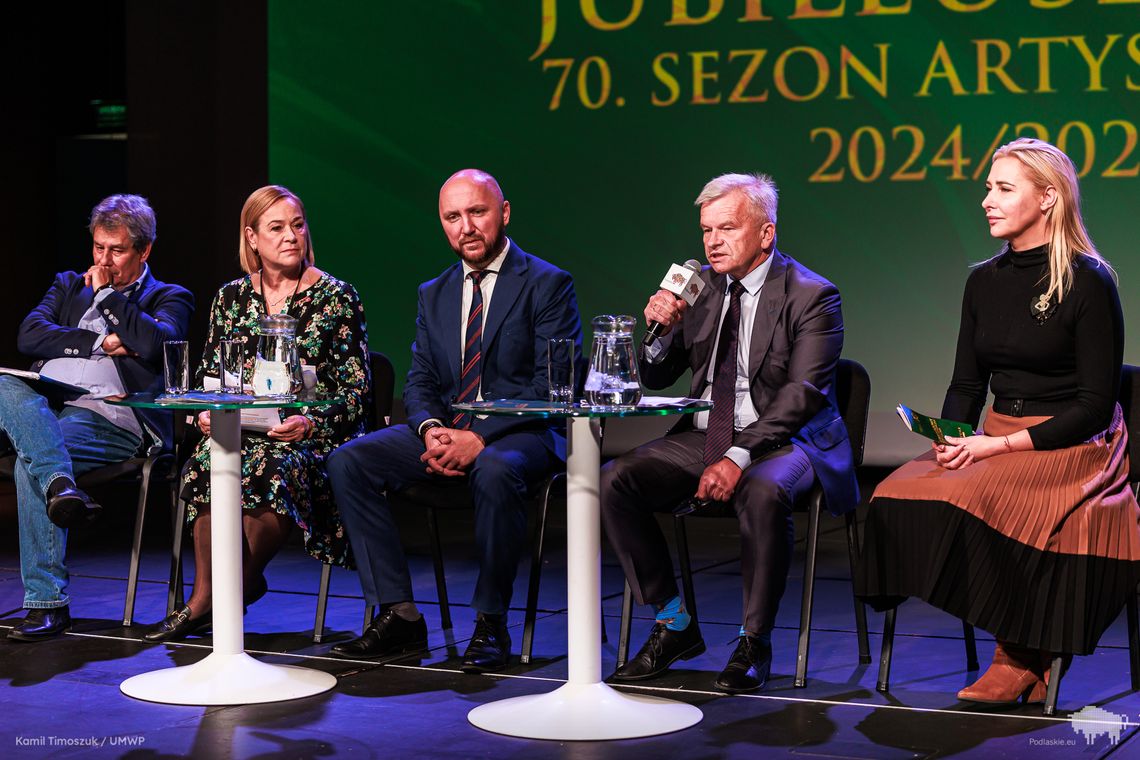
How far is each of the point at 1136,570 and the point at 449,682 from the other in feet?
5.31

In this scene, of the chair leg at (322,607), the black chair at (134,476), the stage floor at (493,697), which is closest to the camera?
the stage floor at (493,697)

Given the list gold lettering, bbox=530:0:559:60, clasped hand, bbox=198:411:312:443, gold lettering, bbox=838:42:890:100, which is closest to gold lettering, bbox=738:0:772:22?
gold lettering, bbox=838:42:890:100

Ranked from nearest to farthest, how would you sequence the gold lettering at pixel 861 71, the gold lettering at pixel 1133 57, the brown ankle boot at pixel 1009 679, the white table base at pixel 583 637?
the white table base at pixel 583 637
the brown ankle boot at pixel 1009 679
the gold lettering at pixel 1133 57
the gold lettering at pixel 861 71

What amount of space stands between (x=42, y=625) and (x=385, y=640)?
1041 mm

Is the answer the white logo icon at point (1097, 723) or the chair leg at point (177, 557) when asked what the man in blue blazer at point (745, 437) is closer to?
the white logo icon at point (1097, 723)

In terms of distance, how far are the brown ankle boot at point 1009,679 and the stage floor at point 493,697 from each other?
0.06 meters

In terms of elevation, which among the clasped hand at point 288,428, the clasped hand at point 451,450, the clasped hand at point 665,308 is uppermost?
the clasped hand at point 665,308

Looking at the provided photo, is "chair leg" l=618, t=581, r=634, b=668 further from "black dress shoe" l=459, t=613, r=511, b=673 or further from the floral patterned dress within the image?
the floral patterned dress

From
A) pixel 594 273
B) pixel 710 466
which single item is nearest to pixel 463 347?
pixel 710 466

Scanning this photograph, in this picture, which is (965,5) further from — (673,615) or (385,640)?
(385,640)

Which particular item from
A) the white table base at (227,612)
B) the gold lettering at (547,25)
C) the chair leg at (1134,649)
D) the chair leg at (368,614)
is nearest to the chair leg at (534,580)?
the chair leg at (368,614)

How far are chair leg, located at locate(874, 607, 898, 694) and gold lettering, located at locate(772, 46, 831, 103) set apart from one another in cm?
378

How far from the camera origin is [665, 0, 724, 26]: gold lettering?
6938 millimetres

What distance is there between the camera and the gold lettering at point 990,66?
6.48m
